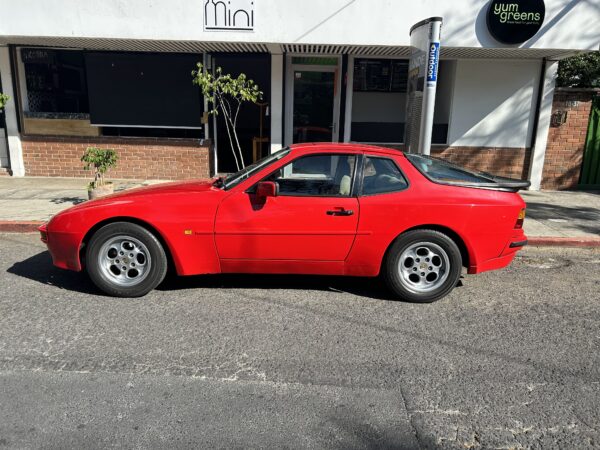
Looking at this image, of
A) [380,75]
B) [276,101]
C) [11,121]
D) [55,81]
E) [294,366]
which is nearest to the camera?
[294,366]

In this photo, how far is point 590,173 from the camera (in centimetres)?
1139

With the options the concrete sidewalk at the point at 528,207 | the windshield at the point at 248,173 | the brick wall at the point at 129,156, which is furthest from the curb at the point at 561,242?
the brick wall at the point at 129,156

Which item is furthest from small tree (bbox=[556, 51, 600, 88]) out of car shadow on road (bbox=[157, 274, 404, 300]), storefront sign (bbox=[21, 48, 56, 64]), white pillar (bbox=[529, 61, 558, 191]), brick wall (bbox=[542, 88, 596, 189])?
storefront sign (bbox=[21, 48, 56, 64])

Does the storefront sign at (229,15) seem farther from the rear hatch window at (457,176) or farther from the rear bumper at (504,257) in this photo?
the rear bumper at (504,257)

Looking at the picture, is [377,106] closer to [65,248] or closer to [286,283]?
[286,283]

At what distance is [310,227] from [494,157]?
8.38 meters

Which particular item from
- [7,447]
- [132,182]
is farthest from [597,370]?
[132,182]

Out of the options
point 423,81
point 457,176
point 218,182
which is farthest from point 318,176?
point 423,81

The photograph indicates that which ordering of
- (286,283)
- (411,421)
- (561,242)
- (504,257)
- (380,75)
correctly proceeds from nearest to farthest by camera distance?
(411,421)
(504,257)
(286,283)
(561,242)
(380,75)

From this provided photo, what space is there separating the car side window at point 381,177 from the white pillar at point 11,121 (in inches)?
395

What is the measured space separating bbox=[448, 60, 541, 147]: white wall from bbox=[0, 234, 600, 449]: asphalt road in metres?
6.78

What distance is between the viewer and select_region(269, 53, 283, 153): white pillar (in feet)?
35.4

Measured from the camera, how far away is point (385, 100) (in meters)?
12.3

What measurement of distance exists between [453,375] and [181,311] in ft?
7.89
